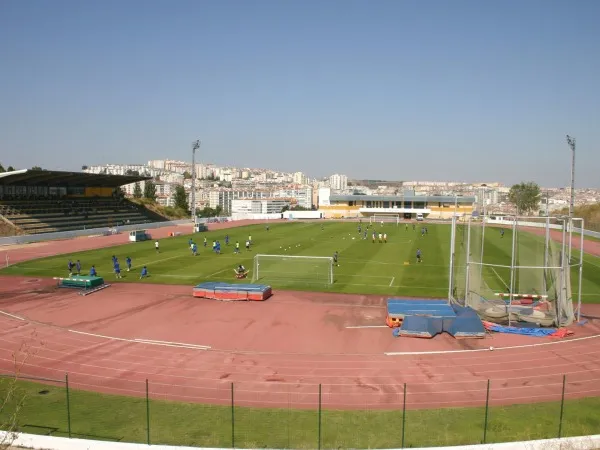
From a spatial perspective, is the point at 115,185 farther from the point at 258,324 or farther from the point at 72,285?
the point at 258,324

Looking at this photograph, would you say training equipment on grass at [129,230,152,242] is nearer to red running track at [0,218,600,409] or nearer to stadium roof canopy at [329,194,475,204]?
red running track at [0,218,600,409]

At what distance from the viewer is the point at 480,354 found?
18344 mm

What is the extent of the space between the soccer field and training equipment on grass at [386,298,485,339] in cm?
662

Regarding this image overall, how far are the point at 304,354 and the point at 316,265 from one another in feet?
65.8

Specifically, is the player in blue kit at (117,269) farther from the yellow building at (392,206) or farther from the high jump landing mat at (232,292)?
the yellow building at (392,206)

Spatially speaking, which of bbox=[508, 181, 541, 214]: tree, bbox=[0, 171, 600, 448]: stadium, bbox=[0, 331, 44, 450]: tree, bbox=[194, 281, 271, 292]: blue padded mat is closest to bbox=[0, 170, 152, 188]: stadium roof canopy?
bbox=[0, 171, 600, 448]: stadium

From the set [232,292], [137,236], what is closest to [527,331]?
[232,292]

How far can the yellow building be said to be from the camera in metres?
116

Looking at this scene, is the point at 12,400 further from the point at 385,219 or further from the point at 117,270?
the point at 385,219

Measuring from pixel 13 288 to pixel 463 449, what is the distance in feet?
94.7

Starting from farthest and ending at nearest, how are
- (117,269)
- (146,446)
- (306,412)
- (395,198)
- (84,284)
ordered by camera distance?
1. (395,198)
2. (117,269)
3. (84,284)
4. (306,412)
5. (146,446)

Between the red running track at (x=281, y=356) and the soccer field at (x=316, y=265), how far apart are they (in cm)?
559

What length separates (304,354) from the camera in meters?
18.5

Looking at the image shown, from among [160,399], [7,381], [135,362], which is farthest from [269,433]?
[7,381]
